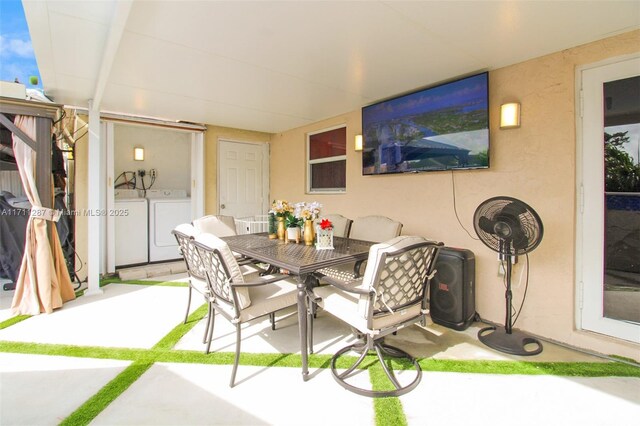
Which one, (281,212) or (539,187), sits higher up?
(539,187)

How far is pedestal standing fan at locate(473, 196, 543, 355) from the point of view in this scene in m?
2.31

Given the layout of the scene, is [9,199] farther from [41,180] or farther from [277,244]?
[277,244]

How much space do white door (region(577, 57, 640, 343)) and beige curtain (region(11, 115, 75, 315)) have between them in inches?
194

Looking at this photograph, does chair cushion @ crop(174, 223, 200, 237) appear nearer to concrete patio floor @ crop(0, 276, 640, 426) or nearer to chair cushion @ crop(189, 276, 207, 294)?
chair cushion @ crop(189, 276, 207, 294)

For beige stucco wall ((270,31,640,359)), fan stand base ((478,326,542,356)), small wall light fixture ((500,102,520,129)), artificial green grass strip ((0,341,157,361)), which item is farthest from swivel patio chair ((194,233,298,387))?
small wall light fixture ((500,102,520,129))

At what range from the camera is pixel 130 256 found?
16.0 feet

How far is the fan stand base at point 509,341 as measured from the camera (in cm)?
234

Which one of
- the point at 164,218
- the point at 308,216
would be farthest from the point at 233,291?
the point at 164,218

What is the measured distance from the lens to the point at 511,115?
2645 millimetres

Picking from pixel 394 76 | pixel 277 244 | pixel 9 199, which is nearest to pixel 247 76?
pixel 394 76

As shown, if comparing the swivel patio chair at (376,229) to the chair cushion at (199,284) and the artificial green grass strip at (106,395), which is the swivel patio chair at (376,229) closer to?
the chair cushion at (199,284)

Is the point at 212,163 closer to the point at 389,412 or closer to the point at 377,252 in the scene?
the point at 377,252

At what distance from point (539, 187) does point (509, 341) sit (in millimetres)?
1299

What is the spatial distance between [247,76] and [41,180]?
2476 millimetres
